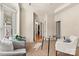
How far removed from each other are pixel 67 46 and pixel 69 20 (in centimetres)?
47

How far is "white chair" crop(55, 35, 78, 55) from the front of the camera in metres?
2.77

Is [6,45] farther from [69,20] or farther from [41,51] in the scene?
[69,20]

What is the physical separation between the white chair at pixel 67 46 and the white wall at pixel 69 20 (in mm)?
111

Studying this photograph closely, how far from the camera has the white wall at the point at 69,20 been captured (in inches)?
109

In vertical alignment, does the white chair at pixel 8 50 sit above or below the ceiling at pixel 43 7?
below

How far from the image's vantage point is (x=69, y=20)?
2.81 m

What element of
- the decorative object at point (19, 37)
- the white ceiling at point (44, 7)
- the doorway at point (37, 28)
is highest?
the white ceiling at point (44, 7)

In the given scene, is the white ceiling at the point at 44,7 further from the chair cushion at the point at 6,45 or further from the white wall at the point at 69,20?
the chair cushion at the point at 6,45

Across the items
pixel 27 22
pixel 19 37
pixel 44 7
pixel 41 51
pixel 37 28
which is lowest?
pixel 41 51

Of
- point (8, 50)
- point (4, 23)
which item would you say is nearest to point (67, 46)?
point (8, 50)

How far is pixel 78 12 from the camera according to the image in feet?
9.09

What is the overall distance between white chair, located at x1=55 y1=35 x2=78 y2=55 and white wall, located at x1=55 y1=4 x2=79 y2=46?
111 mm

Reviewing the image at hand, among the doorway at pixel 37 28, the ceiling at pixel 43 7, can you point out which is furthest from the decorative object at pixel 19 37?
the ceiling at pixel 43 7

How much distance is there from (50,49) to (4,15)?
40.6 inches
